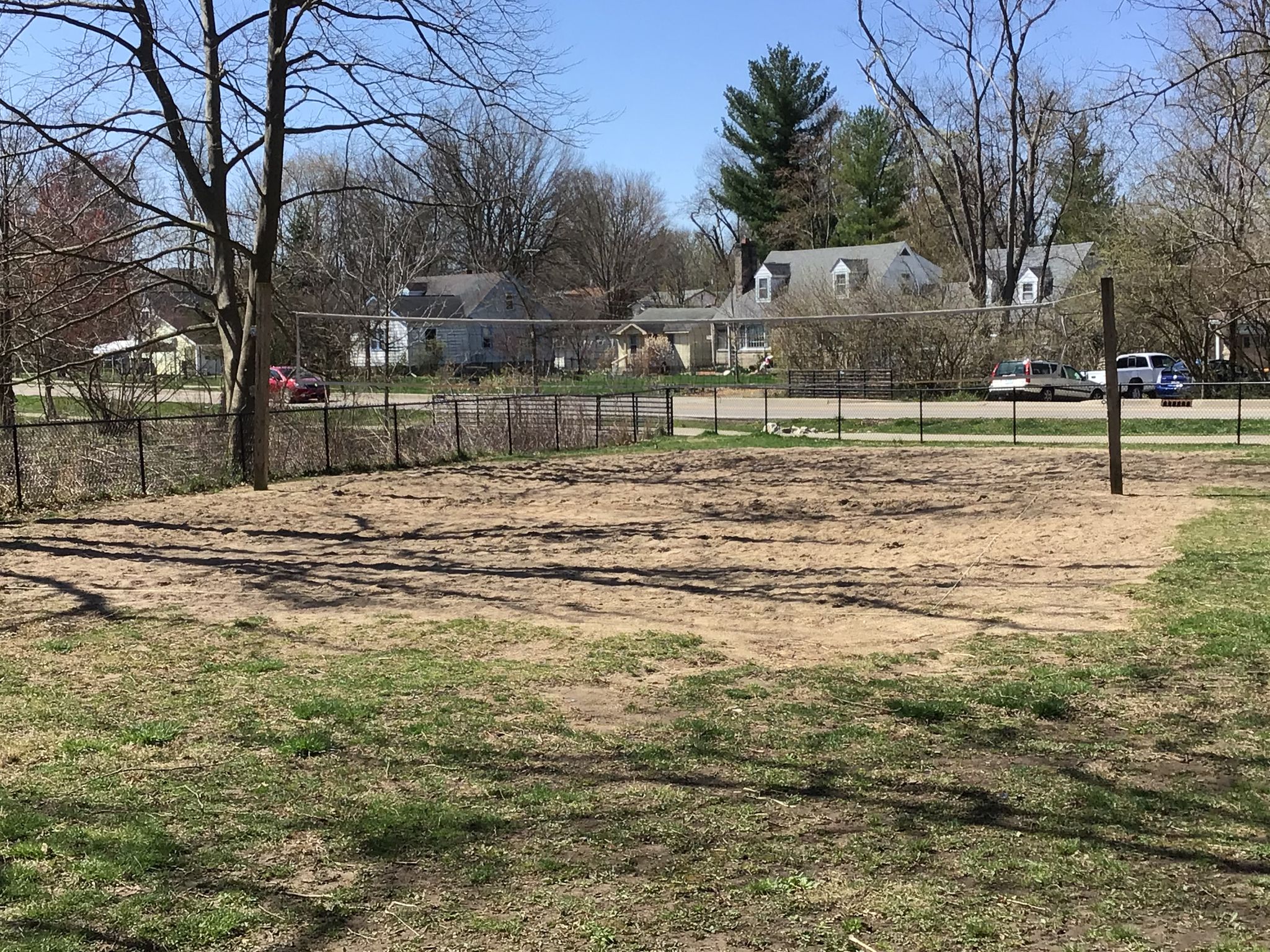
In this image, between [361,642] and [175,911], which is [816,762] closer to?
[175,911]

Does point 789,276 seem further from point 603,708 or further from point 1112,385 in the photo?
point 603,708

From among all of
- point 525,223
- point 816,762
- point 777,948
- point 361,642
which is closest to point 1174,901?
point 777,948

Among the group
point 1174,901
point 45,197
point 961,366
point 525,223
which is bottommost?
point 1174,901

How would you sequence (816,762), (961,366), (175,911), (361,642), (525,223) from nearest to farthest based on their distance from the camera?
(175,911)
(816,762)
(361,642)
(961,366)
(525,223)

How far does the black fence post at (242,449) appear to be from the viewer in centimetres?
1773

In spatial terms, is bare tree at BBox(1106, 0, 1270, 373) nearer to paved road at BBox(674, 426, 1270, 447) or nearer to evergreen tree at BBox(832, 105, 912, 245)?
paved road at BBox(674, 426, 1270, 447)

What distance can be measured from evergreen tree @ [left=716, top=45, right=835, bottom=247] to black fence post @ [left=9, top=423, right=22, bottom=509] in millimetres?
59426

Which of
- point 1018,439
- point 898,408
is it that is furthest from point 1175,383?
point 1018,439

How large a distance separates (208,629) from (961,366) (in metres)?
33.0

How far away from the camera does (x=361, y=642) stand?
7.58m

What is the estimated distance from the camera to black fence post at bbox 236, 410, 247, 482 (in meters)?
17.7

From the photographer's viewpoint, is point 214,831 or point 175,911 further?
point 214,831

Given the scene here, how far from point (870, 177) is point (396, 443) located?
5234 centimetres

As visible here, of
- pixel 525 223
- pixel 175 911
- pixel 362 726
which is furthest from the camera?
pixel 525 223
